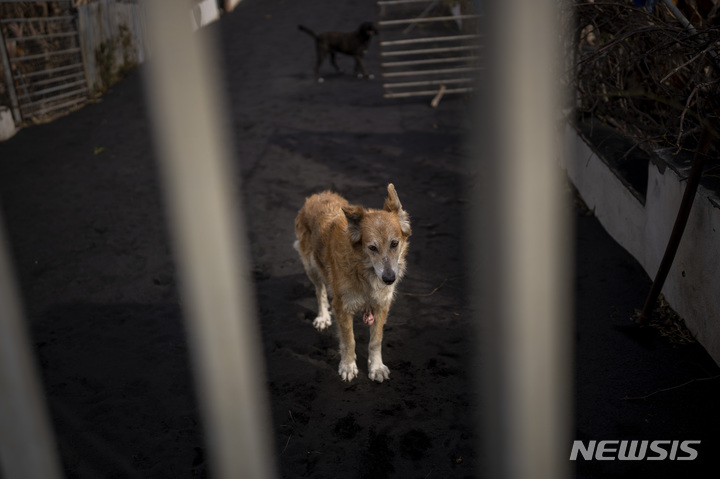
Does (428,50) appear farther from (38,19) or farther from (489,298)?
(38,19)

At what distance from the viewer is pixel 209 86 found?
16594 mm

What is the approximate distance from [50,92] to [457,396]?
1413 cm

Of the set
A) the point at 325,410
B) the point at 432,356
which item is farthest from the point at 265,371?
the point at 432,356

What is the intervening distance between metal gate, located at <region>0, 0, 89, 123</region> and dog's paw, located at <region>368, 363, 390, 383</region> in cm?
1209

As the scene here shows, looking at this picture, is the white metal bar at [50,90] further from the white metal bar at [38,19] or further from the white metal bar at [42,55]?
the white metal bar at [38,19]

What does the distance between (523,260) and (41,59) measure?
1335 cm

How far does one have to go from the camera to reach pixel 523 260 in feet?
23.4

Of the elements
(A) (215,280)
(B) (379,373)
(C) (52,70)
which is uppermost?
(C) (52,70)

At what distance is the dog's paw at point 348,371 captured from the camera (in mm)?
5270

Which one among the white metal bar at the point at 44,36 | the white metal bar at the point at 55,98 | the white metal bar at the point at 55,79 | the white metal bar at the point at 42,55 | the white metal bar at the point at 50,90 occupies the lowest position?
the white metal bar at the point at 55,98

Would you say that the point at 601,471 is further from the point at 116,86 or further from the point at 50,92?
the point at 116,86

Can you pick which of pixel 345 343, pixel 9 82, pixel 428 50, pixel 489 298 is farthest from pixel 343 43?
pixel 345 343

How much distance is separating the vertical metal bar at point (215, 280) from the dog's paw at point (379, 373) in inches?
38.8

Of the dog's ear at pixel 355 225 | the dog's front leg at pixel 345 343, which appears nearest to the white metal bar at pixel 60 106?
the dog's front leg at pixel 345 343
